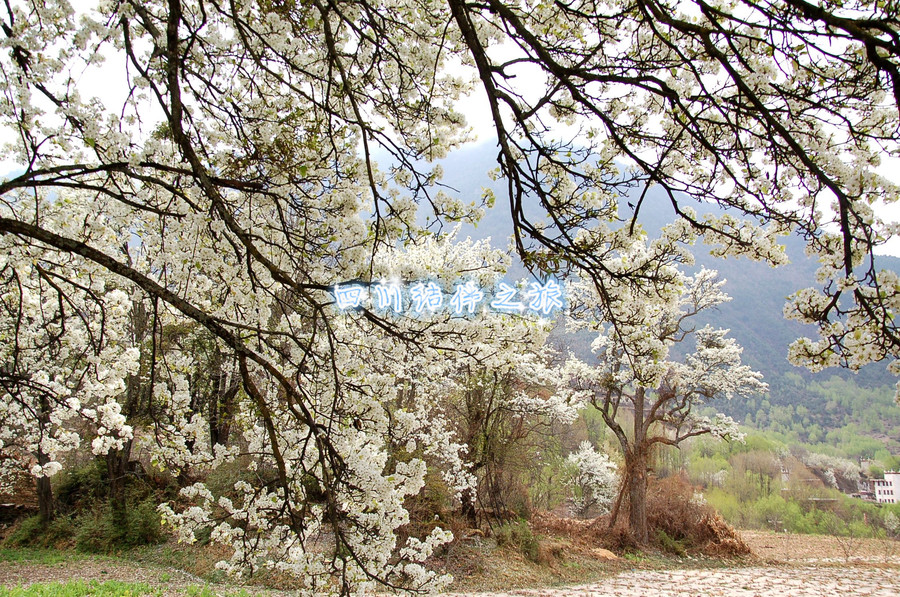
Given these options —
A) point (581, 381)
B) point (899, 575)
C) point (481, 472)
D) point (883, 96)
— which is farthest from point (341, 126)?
point (899, 575)

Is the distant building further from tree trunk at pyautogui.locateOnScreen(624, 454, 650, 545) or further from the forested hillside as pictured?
tree trunk at pyautogui.locateOnScreen(624, 454, 650, 545)

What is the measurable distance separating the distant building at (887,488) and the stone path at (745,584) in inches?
1197

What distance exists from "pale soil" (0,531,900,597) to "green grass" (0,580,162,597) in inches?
17.2

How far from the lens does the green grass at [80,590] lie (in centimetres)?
599

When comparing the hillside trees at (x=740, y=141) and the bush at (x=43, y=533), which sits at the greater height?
the hillside trees at (x=740, y=141)

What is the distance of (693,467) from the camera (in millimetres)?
38688

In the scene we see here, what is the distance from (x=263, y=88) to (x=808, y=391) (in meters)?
88.1

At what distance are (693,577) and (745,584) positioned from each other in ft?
3.44

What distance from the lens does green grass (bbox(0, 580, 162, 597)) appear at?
19.7 feet

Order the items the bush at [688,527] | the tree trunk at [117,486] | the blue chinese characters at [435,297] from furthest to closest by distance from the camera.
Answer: the bush at [688,527], the tree trunk at [117,486], the blue chinese characters at [435,297]

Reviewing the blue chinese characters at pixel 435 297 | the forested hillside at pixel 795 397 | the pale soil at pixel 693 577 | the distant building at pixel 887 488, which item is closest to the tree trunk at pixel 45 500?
the pale soil at pixel 693 577

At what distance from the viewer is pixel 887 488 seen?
37375 mm

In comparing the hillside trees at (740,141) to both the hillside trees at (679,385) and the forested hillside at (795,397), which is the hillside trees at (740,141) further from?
the forested hillside at (795,397)

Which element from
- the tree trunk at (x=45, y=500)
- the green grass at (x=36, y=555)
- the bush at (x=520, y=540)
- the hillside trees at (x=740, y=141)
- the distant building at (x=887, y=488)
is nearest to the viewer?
the hillside trees at (x=740, y=141)
